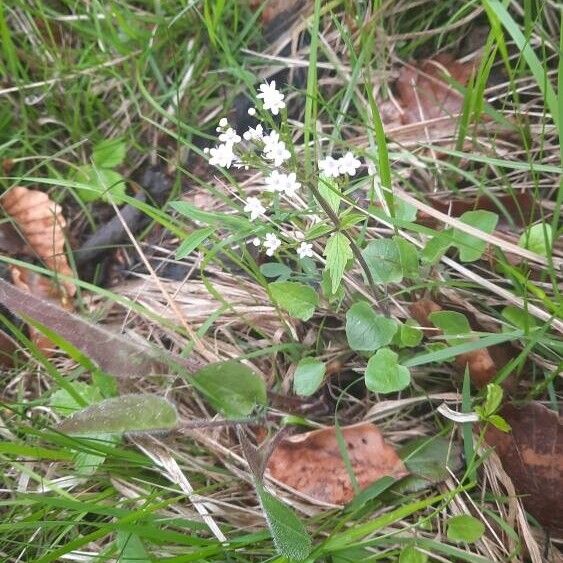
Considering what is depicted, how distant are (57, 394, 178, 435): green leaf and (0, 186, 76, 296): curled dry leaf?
0.61m

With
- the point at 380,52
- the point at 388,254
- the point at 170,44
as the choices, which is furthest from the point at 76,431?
the point at 380,52

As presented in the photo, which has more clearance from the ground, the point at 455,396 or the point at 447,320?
the point at 447,320

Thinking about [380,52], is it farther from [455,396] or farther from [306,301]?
[455,396]

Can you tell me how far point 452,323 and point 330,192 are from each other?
35cm

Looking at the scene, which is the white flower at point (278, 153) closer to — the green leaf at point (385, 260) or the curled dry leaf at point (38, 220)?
the green leaf at point (385, 260)

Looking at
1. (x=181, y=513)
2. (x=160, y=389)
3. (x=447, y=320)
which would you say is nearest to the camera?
(x=447, y=320)

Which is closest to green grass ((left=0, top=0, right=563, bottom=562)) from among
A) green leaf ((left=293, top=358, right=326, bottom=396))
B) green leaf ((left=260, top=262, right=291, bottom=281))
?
green leaf ((left=260, top=262, right=291, bottom=281))

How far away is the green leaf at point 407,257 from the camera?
1354 millimetres

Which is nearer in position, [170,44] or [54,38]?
[170,44]

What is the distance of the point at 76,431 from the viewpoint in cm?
137

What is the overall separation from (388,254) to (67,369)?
882 millimetres

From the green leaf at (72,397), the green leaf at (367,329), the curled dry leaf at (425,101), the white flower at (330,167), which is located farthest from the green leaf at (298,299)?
the curled dry leaf at (425,101)

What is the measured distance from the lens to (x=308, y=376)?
1.39 metres

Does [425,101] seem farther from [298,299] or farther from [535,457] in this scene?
[535,457]
